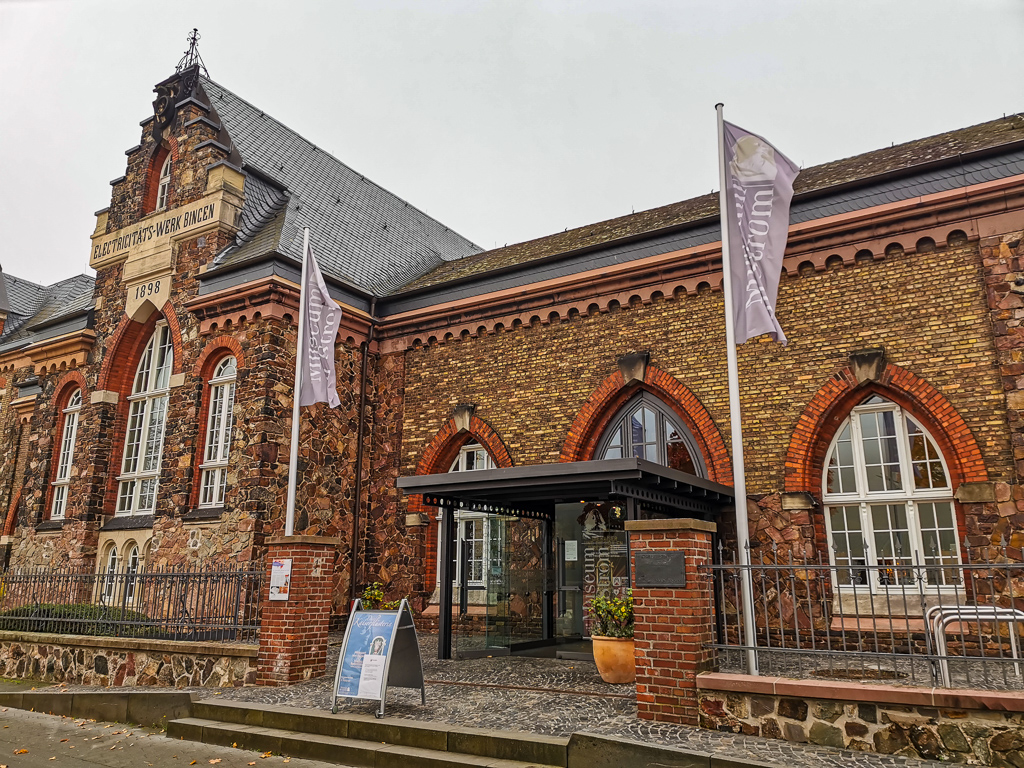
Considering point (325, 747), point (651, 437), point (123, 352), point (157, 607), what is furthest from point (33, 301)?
point (325, 747)

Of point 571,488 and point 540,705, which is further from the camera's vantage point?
point 571,488

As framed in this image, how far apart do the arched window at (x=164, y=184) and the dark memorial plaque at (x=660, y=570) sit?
51.0 feet

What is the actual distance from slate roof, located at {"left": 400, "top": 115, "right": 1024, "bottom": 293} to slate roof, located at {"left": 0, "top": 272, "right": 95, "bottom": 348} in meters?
13.1

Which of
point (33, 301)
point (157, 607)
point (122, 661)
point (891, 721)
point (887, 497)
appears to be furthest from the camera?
point (33, 301)

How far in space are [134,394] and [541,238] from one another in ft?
34.9

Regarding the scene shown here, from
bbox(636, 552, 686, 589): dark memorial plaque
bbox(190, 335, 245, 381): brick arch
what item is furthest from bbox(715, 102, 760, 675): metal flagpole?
bbox(190, 335, 245, 381): brick arch

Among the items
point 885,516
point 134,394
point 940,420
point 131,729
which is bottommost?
point 131,729

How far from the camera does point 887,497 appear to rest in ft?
36.9

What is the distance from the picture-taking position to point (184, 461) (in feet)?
50.5

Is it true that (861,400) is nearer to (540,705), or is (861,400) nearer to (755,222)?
(755,222)

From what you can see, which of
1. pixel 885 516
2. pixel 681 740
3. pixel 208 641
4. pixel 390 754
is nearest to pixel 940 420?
pixel 885 516

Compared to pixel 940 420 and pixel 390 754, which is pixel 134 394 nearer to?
pixel 390 754

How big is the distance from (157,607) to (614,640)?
8.59m

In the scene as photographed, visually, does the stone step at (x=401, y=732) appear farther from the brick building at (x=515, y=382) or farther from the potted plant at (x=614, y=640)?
the brick building at (x=515, y=382)
